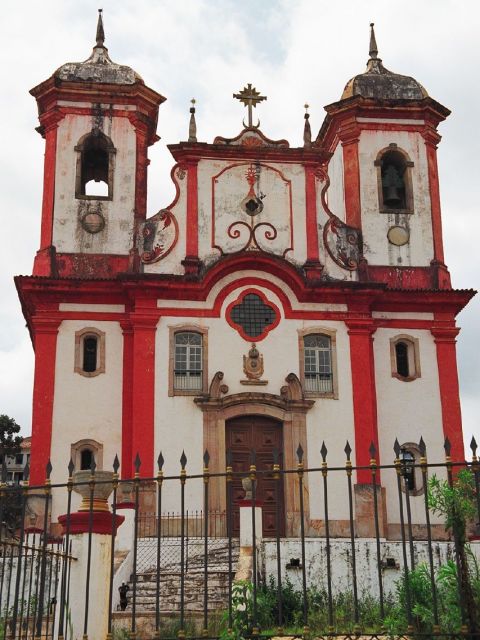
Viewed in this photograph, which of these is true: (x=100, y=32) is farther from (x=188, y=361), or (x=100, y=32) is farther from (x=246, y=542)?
(x=246, y=542)

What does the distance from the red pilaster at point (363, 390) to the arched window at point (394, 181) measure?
12.5 ft

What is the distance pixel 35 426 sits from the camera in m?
22.2

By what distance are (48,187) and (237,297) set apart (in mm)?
5702

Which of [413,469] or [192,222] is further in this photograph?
[192,222]

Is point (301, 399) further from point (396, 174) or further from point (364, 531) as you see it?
point (396, 174)

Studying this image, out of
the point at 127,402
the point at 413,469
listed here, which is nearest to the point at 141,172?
the point at 127,402

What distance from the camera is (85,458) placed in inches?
886

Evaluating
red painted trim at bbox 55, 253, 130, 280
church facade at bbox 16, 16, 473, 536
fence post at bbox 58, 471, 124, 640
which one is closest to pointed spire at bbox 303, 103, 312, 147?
church facade at bbox 16, 16, 473, 536

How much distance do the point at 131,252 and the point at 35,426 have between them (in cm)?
488

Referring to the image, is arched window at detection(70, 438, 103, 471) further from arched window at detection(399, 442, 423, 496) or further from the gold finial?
the gold finial

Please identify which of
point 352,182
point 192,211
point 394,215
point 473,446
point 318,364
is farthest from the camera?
point 352,182

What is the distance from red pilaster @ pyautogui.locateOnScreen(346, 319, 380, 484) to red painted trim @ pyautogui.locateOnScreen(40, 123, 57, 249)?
773cm

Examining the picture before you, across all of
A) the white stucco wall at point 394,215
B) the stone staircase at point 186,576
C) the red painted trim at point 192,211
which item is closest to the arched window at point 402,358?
the white stucco wall at point 394,215

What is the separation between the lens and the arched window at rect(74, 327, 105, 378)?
2297cm
